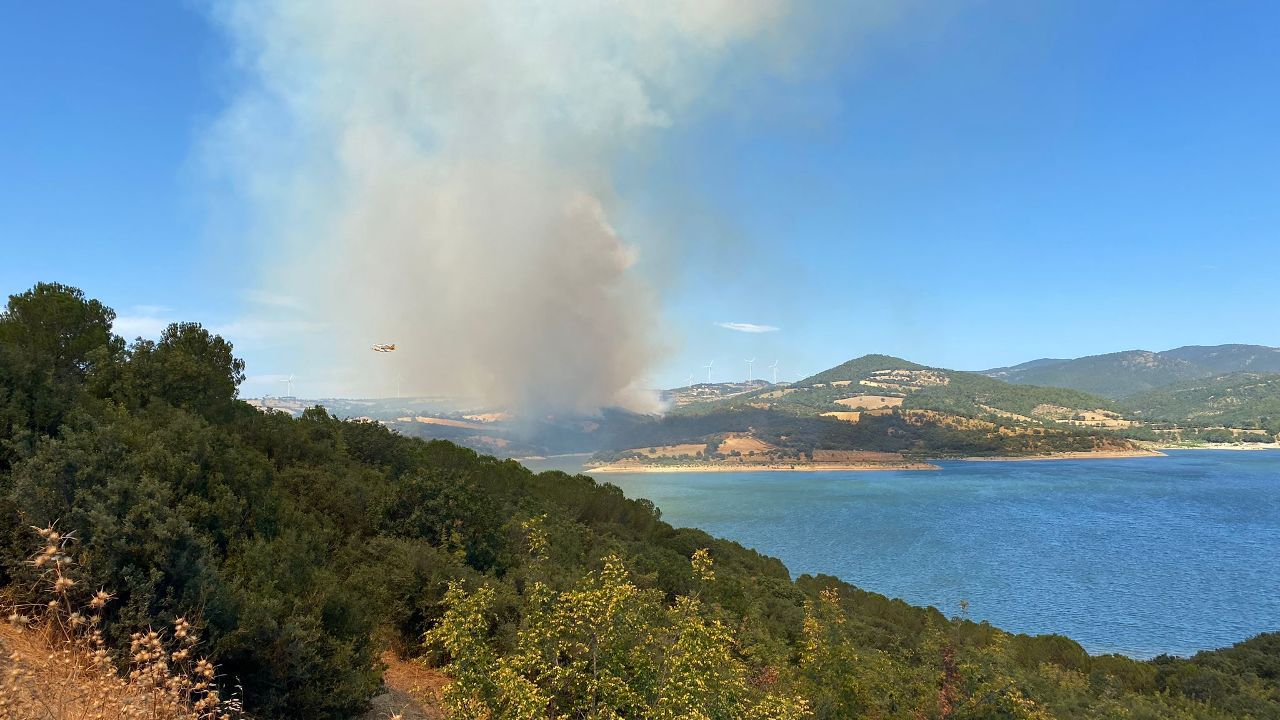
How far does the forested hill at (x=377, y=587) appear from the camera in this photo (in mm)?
11992

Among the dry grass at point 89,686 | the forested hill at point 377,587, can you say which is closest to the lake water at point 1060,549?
the forested hill at point 377,587

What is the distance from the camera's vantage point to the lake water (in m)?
66.8

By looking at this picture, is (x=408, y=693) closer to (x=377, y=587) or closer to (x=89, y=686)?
(x=377, y=587)

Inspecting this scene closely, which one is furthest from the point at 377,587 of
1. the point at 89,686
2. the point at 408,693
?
the point at 89,686

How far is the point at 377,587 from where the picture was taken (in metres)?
22.4

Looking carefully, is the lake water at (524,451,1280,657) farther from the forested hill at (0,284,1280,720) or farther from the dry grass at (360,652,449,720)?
the dry grass at (360,652,449,720)

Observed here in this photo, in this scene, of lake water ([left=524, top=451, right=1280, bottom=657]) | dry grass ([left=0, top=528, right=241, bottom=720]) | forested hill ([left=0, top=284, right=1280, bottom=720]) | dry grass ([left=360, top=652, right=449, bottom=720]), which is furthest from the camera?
lake water ([left=524, top=451, right=1280, bottom=657])

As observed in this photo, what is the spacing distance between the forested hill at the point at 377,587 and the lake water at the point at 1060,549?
69.2ft

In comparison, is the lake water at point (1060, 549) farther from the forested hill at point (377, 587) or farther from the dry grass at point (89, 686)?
the dry grass at point (89, 686)

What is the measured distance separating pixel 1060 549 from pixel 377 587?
113 metres

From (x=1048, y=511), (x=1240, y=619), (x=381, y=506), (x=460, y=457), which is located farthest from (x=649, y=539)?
(x=1048, y=511)

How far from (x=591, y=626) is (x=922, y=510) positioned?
15491cm

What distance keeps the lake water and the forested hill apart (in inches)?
830

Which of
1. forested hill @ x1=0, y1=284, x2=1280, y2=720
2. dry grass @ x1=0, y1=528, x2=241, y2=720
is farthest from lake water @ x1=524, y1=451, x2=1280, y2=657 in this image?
dry grass @ x1=0, y1=528, x2=241, y2=720
